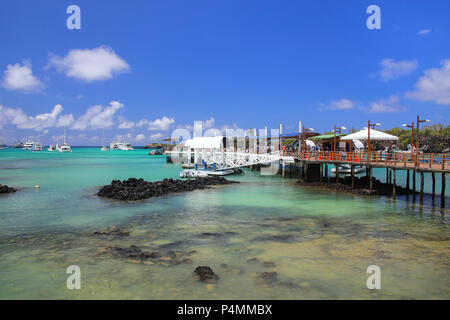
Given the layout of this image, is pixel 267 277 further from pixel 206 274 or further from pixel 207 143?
pixel 207 143

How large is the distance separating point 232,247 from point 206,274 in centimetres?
278

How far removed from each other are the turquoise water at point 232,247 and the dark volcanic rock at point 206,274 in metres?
0.21

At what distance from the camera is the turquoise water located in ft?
27.3

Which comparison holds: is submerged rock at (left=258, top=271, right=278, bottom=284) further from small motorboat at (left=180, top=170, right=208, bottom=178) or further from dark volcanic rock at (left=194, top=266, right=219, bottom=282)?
small motorboat at (left=180, top=170, right=208, bottom=178)

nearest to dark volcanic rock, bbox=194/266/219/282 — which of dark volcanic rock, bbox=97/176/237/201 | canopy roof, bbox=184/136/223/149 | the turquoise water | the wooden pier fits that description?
the turquoise water

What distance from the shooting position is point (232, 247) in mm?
11602

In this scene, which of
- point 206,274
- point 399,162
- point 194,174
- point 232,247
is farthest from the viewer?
point 194,174

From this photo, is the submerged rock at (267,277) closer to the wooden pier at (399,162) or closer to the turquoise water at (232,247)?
the turquoise water at (232,247)

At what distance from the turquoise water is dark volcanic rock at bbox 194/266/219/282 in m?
0.21

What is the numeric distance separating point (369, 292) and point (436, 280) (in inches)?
88.8

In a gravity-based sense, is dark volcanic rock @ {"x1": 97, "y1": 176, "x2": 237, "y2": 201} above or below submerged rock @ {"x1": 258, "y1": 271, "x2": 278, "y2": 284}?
above

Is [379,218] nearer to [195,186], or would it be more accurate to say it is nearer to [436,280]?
[436,280]

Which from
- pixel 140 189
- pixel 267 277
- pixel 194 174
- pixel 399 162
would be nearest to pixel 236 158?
pixel 194 174
